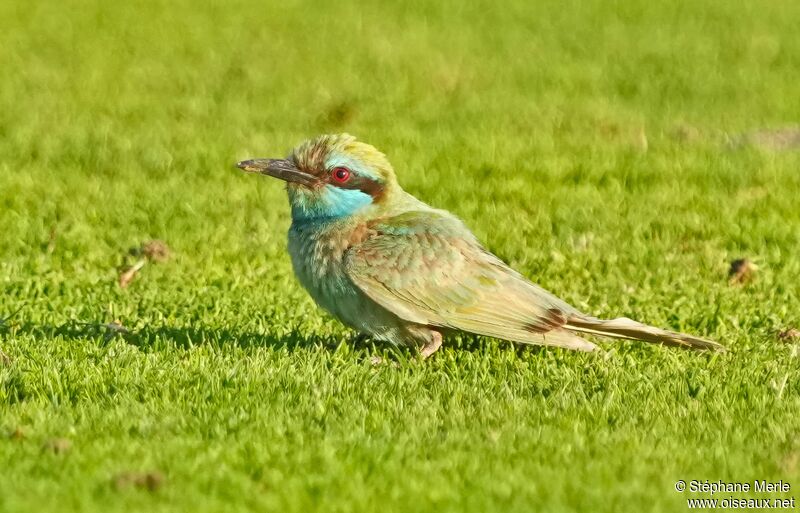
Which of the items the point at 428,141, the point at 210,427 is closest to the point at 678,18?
the point at 428,141

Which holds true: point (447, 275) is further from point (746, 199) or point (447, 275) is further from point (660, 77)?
point (660, 77)

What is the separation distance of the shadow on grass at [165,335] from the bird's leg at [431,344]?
0.61 meters

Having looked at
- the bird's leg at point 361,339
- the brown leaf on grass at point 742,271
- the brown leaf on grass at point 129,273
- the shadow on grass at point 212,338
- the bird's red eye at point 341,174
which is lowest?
the brown leaf on grass at point 742,271

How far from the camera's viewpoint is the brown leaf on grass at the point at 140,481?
218 inches

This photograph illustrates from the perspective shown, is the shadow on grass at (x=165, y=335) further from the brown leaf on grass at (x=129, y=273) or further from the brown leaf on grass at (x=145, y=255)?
the brown leaf on grass at (x=145, y=255)

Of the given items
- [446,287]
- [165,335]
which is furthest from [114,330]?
[446,287]

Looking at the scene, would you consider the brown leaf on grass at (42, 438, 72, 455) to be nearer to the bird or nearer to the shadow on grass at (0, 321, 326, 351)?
the shadow on grass at (0, 321, 326, 351)

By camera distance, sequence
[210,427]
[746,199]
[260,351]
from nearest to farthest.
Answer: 1. [210,427]
2. [260,351]
3. [746,199]

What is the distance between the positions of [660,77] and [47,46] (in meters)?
7.24

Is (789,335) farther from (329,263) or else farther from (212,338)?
(212,338)

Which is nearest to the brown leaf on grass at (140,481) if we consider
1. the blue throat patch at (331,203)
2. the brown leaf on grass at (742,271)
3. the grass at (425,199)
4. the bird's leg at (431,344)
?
the grass at (425,199)

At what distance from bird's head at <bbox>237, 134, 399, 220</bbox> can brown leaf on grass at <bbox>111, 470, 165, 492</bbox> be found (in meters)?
2.84

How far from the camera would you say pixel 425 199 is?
11.7m

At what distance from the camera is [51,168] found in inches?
482
